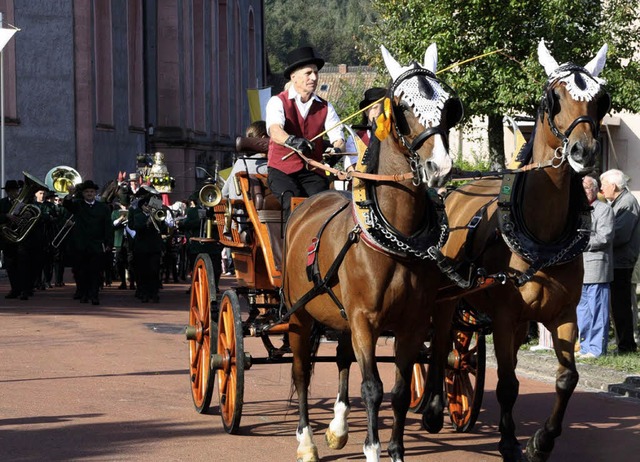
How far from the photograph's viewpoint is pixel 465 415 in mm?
8984

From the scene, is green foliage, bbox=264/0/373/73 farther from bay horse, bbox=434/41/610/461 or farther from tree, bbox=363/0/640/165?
bay horse, bbox=434/41/610/461

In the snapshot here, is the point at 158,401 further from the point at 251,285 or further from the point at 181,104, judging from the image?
the point at 181,104

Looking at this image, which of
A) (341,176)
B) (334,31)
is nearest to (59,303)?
(341,176)

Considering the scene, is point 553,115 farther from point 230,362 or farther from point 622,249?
point 622,249

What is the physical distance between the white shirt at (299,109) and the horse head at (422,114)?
2.03 meters

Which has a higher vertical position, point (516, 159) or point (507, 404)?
point (516, 159)

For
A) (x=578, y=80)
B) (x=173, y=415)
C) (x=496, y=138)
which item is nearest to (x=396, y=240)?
(x=578, y=80)

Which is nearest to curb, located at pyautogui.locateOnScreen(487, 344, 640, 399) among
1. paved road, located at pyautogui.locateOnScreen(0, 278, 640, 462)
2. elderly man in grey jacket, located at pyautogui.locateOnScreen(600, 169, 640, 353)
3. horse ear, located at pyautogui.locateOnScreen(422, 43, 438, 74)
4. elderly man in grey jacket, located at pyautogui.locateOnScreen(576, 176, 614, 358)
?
paved road, located at pyautogui.locateOnScreen(0, 278, 640, 462)

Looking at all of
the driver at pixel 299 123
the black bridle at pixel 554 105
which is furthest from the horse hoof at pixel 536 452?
the driver at pixel 299 123

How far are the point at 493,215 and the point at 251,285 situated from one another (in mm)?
2464

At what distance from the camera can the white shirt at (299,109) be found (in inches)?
350

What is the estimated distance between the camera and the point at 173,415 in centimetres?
949

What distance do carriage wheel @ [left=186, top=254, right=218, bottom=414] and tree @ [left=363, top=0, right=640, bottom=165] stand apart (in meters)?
14.0

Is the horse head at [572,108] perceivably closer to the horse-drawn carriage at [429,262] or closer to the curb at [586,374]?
the horse-drawn carriage at [429,262]
